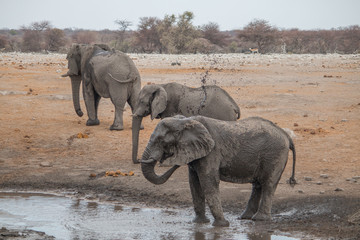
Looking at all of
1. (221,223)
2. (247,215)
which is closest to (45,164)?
(247,215)

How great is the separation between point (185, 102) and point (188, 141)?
262cm

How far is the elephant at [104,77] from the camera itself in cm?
1234

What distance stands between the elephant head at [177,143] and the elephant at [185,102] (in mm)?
2410

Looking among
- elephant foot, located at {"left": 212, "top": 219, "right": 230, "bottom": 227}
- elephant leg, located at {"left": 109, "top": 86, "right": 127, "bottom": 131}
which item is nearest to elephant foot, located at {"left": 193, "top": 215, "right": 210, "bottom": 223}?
elephant foot, located at {"left": 212, "top": 219, "right": 230, "bottom": 227}

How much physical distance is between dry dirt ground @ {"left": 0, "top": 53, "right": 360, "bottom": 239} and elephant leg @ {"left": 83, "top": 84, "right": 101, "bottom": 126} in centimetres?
27

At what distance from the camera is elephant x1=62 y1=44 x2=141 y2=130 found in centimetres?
1234

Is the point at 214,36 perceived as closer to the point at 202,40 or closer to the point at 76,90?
the point at 202,40

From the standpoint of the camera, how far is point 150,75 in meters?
22.0

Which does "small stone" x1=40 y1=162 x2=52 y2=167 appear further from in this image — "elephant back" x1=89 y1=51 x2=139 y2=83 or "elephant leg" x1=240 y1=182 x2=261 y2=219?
"elephant leg" x1=240 y1=182 x2=261 y2=219

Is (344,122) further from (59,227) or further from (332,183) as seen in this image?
(59,227)

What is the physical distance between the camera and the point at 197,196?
22.2 ft

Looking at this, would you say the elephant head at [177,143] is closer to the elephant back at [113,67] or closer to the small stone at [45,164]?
the small stone at [45,164]

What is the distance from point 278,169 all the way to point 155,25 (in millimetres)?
40015

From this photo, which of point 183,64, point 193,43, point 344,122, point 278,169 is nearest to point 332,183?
point 278,169
